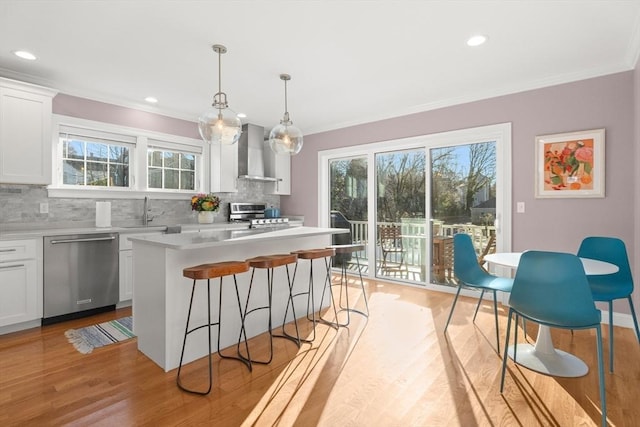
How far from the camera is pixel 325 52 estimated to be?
Result: 10.2 feet

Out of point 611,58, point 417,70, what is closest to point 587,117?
point 611,58

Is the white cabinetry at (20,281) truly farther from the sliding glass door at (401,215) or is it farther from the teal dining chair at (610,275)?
the teal dining chair at (610,275)

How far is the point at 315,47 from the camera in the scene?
2996 mm

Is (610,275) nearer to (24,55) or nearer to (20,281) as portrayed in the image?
(20,281)

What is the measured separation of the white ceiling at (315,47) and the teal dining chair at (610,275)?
1697 mm

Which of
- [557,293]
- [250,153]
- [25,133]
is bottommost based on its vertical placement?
[557,293]

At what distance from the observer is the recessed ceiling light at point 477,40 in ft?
9.24

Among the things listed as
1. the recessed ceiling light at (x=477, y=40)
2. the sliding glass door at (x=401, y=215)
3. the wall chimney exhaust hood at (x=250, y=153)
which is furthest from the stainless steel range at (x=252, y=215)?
the recessed ceiling light at (x=477, y=40)

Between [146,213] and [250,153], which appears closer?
[146,213]

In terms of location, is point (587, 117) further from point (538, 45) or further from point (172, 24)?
point (172, 24)

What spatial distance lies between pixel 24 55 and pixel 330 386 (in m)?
3.97

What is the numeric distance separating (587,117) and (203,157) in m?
4.95

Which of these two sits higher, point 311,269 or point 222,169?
point 222,169

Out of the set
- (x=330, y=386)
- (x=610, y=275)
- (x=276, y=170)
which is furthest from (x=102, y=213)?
(x=610, y=275)
